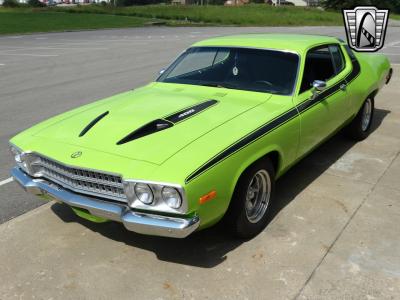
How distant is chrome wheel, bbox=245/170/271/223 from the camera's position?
3533 mm

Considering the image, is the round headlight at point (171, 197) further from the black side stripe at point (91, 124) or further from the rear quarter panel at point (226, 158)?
the black side stripe at point (91, 124)

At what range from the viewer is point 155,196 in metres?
2.83

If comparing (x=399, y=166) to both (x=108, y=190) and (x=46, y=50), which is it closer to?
(x=108, y=190)

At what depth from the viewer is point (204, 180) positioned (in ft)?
9.34

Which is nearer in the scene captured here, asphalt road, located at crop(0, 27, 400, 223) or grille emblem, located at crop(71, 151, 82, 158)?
grille emblem, located at crop(71, 151, 82, 158)

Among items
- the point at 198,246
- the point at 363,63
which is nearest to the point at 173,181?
the point at 198,246

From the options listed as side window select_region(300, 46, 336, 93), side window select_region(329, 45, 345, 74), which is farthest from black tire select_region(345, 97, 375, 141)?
side window select_region(300, 46, 336, 93)

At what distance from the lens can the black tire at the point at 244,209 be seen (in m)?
3.23

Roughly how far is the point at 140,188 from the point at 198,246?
0.88 m

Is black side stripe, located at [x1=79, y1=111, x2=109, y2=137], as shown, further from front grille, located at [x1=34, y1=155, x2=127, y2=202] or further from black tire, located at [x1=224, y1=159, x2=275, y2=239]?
black tire, located at [x1=224, y1=159, x2=275, y2=239]

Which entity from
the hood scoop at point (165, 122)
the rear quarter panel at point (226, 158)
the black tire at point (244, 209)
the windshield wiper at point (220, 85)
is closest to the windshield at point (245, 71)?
the windshield wiper at point (220, 85)

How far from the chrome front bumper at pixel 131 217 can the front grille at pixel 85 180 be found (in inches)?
2.1

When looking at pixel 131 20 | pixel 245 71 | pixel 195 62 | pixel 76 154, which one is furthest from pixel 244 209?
pixel 131 20

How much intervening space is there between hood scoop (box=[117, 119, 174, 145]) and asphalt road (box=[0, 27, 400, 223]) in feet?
4.98
